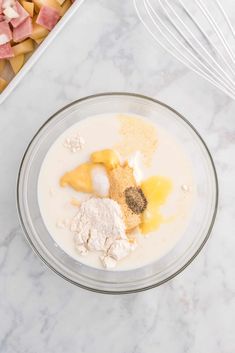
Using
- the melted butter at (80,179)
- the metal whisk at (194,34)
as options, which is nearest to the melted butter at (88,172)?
the melted butter at (80,179)

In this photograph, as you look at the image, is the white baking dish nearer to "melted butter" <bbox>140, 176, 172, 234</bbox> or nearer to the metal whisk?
the metal whisk

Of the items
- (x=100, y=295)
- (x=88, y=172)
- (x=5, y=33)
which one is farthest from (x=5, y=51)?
(x=100, y=295)

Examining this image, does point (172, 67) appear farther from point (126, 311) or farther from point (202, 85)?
point (126, 311)

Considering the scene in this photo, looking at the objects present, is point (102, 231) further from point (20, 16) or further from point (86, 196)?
point (20, 16)

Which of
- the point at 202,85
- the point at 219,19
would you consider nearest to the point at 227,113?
the point at 202,85

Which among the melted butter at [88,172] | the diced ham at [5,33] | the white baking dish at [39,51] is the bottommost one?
the melted butter at [88,172]

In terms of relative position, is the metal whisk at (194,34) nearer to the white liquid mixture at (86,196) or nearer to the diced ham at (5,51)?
the white liquid mixture at (86,196)
